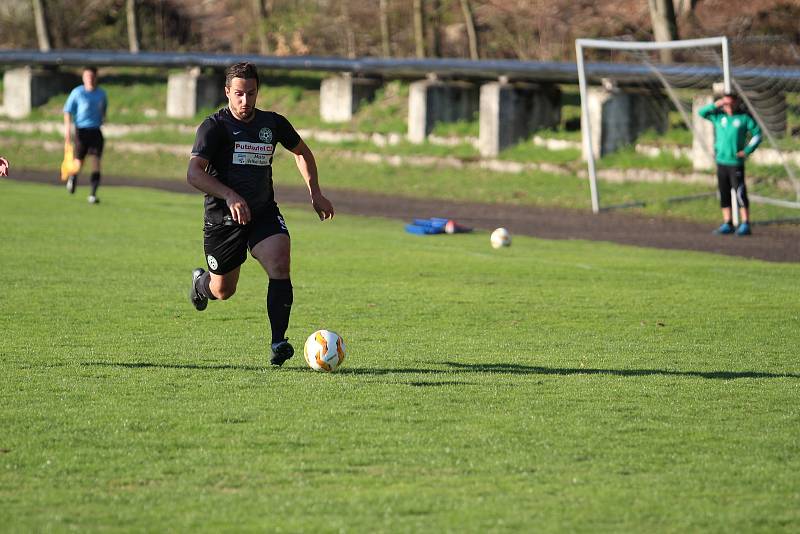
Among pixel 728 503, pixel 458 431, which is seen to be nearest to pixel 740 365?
pixel 458 431

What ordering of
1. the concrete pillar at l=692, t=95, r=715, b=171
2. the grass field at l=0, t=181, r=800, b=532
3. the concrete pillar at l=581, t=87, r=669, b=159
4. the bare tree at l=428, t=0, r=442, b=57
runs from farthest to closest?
1. the bare tree at l=428, t=0, r=442, b=57
2. the concrete pillar at l=581, t=87, r=669, b=159
3. the concrete pillar at l=692, t=95, r=715, b=171
4. the grass field at l=0, t=181, r=800, b=532

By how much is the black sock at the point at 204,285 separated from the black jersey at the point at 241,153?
→ 857 mm

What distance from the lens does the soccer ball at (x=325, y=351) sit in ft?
27.6

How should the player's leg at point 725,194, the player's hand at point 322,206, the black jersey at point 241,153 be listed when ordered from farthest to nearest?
1. the player's leg at point 725,194
2. the player's hand at point 322,206
3. the black jersey at point 241,153

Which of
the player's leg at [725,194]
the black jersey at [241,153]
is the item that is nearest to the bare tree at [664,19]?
the player's leg at [725,194]

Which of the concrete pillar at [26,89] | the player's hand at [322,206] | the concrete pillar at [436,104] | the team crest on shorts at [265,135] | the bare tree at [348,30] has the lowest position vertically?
the player's hand at [322,206]

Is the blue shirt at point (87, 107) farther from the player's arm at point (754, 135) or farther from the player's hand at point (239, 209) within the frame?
the player's hand at point (239, 209)

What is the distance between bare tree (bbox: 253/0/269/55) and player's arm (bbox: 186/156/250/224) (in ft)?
120

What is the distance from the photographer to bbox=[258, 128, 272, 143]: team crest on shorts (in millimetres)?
8812

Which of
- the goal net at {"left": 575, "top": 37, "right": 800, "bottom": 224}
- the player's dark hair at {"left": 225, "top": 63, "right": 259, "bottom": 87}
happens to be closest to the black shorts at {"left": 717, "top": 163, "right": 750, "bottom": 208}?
the goal net at {"left": 575, "top": 37, "right": 800, "bottom": 224}

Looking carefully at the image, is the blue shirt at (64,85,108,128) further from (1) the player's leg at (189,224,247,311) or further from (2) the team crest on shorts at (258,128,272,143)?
(2) the team crest on shorts at (258,128,272,143)

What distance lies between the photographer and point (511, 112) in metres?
30.7

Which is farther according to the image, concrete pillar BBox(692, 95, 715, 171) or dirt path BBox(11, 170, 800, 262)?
concrete pillar BBox(692, 95, 715, 171)

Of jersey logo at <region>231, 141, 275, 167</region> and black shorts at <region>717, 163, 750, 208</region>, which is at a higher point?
jersey logo at <region>231, 141, 275, 167</region>
